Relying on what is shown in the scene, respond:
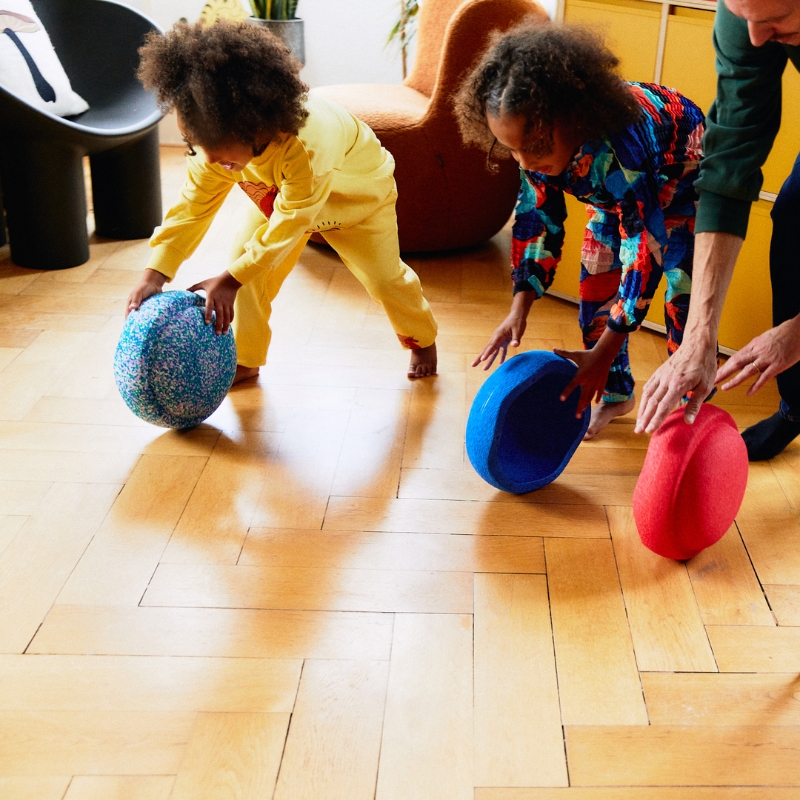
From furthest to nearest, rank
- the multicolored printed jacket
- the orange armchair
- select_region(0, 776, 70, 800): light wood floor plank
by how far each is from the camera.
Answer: the orange armchair, the multicolored printed jacket, select_region(0, 776, 70, 800): light wood floor plank

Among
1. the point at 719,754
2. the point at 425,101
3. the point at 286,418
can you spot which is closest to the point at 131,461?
the point at 286,418

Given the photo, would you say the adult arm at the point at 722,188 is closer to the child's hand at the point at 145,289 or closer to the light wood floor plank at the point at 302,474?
the light wood floor plank at the point at 302,474

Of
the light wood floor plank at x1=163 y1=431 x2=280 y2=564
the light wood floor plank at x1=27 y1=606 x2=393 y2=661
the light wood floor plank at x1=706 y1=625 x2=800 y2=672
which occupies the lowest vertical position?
the light wood floor plank at x1=163 y1=431 x2=280 y2=564

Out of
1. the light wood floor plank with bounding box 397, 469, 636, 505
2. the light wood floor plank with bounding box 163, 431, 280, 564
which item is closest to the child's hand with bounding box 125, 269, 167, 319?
the light wood floor plank with bounding box 163, 431, 280, 564

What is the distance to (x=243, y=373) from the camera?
2445mm

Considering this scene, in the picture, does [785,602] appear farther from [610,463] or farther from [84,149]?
[84,149]

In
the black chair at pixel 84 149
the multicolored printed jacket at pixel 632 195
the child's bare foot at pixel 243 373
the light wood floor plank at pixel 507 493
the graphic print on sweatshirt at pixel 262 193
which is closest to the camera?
the multicolored printed jacket at pixel 632 195

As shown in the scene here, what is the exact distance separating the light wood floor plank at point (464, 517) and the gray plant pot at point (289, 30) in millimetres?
3126

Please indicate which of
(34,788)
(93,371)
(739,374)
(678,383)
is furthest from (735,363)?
(93,371)

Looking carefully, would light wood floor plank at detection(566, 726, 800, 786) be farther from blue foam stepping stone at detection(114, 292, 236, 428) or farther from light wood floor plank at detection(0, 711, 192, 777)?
blue foam stepping stone at detection(114, 292, 236, 428)

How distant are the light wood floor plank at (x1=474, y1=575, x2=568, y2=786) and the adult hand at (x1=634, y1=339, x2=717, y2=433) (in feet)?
1.38

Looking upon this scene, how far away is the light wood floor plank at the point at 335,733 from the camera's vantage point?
1.30m

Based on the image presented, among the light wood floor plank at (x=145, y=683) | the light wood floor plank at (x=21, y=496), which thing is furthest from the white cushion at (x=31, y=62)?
the light wood floor plank at (x=145, y=683)

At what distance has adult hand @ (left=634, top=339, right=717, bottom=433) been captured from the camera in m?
1.49
